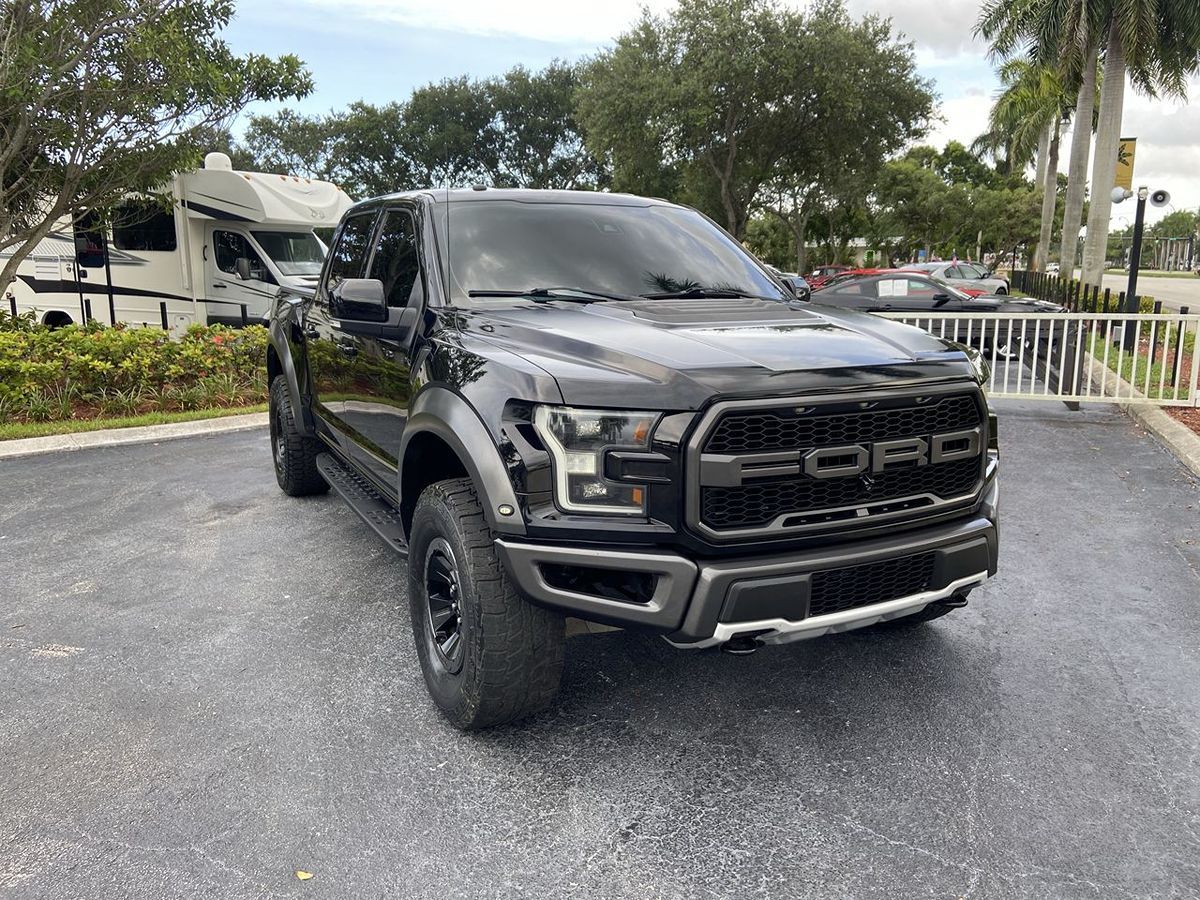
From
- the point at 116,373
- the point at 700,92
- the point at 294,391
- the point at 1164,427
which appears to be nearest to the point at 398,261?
the point at 294,391

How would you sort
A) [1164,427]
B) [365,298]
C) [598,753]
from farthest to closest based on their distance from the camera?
[1164,427] < [365,298] < [598,753]

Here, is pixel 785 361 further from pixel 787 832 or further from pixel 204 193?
pixel 204 193

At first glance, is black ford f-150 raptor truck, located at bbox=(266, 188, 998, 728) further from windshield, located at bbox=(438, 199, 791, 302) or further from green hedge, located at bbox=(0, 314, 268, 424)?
green hedge, located at bbox=(0, 314, 268, 424)

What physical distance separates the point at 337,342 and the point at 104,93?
7454mm

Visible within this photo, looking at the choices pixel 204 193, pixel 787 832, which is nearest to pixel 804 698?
pixel 787 832

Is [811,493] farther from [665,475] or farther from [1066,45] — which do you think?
[1066,45]

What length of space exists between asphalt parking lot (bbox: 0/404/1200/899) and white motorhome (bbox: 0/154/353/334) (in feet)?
33.8

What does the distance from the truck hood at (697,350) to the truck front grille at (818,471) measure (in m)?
0.07

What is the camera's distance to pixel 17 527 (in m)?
5.79

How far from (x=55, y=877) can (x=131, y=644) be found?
Answer: 5.38ft

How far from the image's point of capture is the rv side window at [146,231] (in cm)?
1425

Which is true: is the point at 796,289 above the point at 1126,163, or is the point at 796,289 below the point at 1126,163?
below

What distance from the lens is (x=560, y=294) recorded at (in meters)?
3.79

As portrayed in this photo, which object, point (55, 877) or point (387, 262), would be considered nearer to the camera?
point (55, 877)
